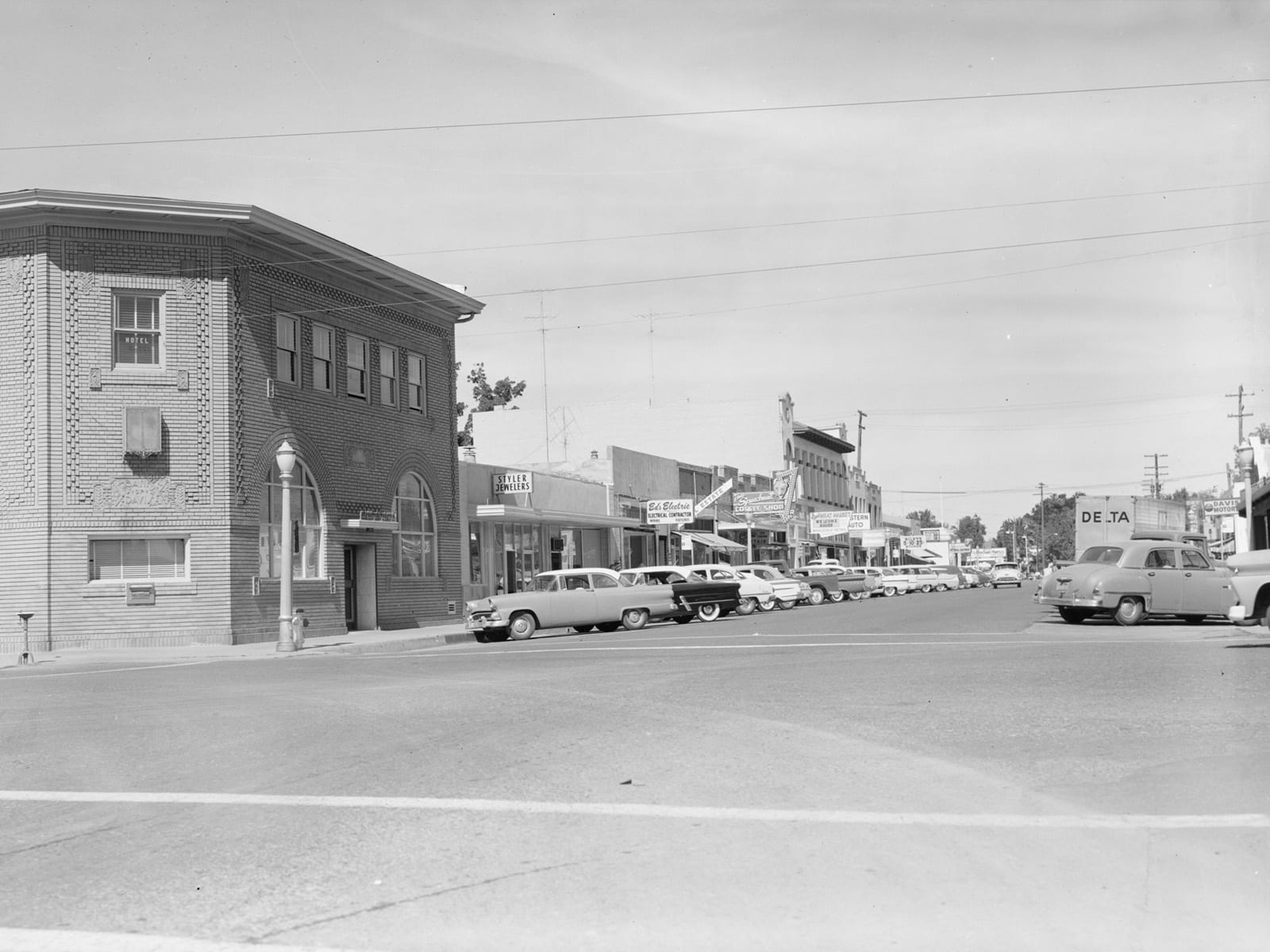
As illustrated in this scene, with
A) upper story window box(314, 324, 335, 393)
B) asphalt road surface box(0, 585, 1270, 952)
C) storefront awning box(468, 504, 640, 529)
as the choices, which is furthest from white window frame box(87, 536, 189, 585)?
asphalt road surface box(0, 585, 1270, 952)

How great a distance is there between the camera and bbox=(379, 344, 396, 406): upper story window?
36.8 m

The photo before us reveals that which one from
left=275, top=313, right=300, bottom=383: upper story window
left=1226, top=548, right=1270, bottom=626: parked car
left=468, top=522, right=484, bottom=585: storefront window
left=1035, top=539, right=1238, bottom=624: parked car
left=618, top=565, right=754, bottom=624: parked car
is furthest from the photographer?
left=468, top=522, right=484, bottom=585: storefront window

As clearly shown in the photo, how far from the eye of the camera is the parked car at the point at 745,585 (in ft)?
133

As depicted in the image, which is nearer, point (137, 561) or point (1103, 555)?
point (1103, 555)

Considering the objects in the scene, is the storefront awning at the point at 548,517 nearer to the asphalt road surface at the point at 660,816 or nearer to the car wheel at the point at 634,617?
the car wheel at the point at 634,617

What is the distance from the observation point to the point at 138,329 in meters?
29.6

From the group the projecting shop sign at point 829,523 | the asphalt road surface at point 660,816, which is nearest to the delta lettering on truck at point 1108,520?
the asphalt road surface at point 660,816

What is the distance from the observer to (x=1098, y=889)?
20.5 ft

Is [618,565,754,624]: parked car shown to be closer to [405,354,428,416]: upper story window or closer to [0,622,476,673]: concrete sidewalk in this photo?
[0,622,476,673]: concrete sidewalk

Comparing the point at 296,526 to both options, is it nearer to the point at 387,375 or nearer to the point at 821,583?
the point at 387,375

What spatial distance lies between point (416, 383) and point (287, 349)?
21.8 feet

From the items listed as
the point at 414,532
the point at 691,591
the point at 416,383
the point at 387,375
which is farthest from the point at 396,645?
the point at 416,383

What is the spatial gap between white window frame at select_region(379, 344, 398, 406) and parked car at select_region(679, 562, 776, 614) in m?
9.60

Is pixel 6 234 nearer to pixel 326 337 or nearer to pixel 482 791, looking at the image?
pixel 326 337
